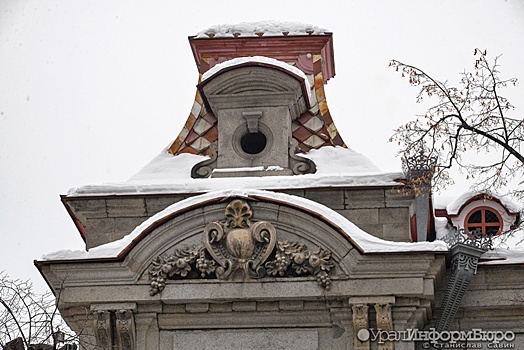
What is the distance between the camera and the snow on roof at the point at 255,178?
85.9 ft

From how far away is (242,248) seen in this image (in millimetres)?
24219

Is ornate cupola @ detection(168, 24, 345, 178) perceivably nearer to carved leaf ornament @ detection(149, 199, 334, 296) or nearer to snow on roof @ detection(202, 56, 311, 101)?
snow on roof @ detection(202, 56, 311, 101)

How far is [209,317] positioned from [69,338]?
219 cm

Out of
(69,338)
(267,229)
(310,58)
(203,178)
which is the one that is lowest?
(69,338)

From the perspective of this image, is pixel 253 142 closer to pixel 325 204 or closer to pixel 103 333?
pixel 325 204

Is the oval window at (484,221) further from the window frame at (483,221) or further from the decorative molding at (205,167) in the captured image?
the decorative molding at (205,167)

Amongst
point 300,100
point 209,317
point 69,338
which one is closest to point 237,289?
point 209,317

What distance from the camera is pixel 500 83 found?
2239 centimetres

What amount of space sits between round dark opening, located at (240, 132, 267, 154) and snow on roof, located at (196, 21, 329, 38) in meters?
2.49

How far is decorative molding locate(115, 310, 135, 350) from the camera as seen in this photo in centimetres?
2441

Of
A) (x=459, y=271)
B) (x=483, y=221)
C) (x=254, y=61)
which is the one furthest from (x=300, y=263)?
(x=483, y=221)

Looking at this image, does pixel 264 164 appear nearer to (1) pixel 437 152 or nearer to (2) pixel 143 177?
(2) pixel 143 177

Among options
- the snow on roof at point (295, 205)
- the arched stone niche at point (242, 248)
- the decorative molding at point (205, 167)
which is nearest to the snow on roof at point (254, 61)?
the decorative molding at point (205, 167)

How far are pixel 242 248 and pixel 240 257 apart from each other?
0.50ft
